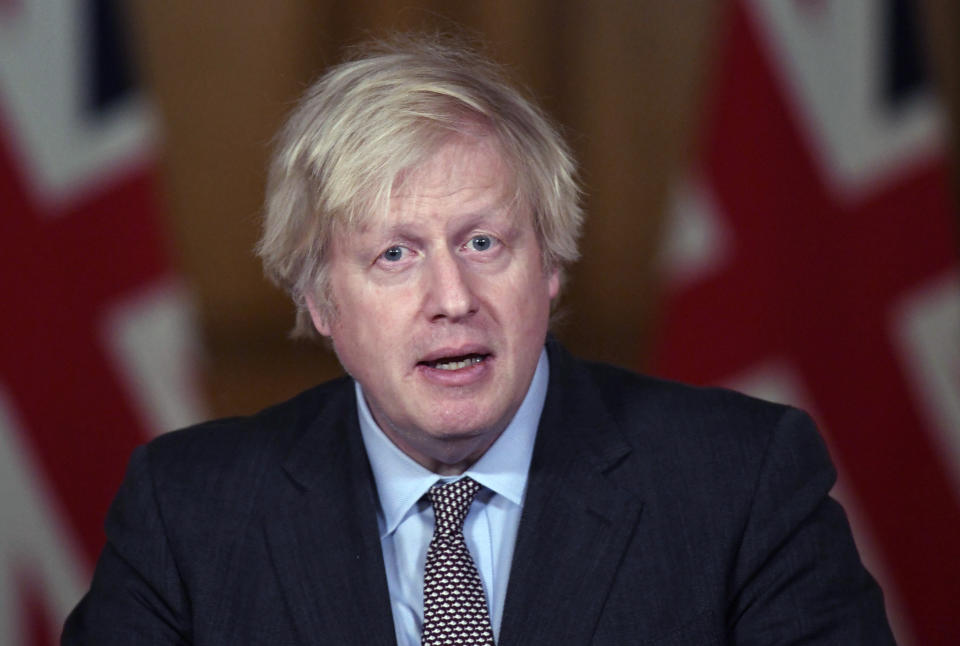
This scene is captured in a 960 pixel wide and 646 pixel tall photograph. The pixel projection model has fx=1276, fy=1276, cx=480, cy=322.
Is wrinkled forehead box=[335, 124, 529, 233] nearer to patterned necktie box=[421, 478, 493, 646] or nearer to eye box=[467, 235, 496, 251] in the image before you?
eye box=[467, 235, 496, 251]

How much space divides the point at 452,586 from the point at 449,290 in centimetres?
40

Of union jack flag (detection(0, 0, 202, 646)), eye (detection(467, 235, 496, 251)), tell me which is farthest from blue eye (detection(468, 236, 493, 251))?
union jack flag (detection(0, 0, 202, 646))

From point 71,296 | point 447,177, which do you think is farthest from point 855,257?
point 71,296

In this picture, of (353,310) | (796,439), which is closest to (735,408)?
(796,439)

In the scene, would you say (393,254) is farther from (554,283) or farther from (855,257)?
(855,257)

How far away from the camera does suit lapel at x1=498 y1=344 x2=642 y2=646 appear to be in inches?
66.0

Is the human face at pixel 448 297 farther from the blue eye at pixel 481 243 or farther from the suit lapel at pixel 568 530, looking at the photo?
the suit lapel at pixel 568 530

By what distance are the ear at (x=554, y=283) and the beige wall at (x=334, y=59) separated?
1.47 meters

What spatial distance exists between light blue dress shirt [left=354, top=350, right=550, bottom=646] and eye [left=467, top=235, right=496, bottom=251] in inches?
9.6

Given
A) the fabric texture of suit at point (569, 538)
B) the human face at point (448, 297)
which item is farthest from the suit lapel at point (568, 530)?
the human face at point (448, 297)

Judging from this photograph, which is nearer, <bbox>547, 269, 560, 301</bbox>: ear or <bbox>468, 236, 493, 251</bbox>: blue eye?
<bbox>468, 236, 493, 251</bbox>: blue eye

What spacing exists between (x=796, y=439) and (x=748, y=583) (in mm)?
219

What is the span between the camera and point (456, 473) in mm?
1839

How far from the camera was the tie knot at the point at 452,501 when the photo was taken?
178cm
